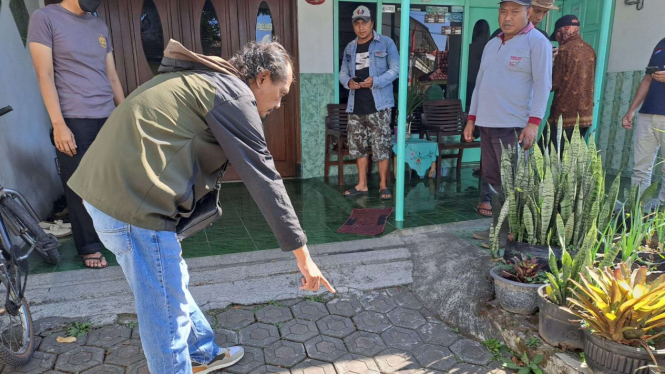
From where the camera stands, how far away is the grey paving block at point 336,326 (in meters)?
2.56

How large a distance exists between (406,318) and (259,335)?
2.95 ft

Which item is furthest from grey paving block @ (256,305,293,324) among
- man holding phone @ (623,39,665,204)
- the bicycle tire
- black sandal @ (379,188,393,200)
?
man holding phone @ (623,39,665,204)

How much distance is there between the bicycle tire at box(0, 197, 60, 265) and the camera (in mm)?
2783

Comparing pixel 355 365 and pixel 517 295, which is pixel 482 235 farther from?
pixel 355 365

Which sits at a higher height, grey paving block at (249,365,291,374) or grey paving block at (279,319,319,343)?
grey paving block at (279,319,319,343)

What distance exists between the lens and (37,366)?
2.25 metres

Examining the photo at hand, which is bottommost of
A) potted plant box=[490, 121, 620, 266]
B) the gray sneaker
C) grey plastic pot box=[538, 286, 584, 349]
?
the gray sneaker

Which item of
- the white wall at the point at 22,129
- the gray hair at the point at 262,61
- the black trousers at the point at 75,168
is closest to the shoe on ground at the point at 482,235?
the gray hair at the point at 262,61

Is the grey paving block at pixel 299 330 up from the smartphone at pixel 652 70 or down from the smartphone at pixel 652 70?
down

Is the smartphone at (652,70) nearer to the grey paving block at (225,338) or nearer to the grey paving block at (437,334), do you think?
the grey paving block at (437,334)

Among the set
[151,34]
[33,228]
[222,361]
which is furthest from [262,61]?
[151,34]

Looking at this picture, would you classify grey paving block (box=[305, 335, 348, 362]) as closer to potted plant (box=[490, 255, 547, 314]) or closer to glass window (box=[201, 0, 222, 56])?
potted plant (box=[490, 255, 547, 314])

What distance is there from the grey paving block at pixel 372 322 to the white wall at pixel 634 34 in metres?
5.20

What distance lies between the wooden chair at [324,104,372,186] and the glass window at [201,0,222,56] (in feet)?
5.36
